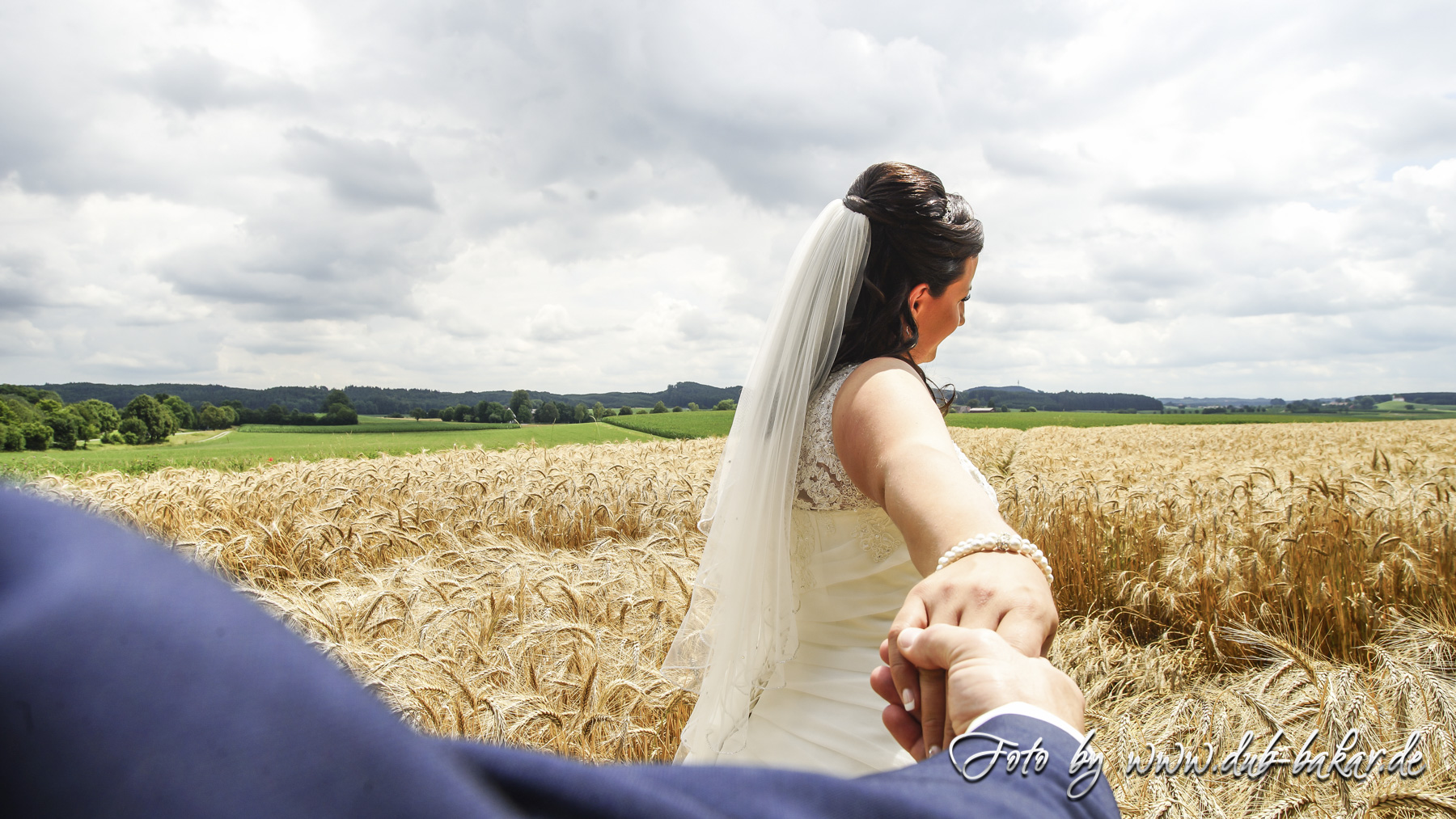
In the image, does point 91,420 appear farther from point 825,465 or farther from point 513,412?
point 825,465

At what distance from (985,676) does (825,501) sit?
3.97ft

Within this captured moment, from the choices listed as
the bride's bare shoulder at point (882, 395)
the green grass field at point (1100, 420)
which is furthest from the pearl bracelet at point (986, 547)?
the green grass field at point (1100, 420)

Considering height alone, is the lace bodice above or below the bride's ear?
below

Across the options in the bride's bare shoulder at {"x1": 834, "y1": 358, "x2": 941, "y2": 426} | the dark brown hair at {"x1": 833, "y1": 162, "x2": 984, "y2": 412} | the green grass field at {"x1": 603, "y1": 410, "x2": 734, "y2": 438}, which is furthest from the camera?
the green grass field at {"x1": 603, "y1": 410, "x2": 734, "y2": 438}

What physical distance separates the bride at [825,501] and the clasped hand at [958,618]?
0.56 m

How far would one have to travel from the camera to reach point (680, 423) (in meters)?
33.4

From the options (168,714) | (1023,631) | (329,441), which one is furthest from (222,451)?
(168,714)

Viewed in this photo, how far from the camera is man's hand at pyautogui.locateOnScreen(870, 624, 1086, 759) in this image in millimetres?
829

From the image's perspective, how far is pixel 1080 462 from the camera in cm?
1046

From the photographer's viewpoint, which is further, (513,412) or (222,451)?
(513,412)

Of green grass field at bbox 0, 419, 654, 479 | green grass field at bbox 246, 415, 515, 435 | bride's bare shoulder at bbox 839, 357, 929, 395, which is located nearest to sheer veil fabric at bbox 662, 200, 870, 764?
bride's bare shoulder at bbox 839, 357, 929, 395

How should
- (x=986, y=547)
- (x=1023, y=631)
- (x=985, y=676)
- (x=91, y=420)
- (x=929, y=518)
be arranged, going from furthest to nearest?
1. (x=91, y=420)
2. (x=929, y=518)
3. (x=986, y=547)
4. (x=1023, y=631)
5. (x=985, y=676)

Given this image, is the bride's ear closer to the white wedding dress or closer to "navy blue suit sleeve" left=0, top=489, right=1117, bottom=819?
the white wedding dress

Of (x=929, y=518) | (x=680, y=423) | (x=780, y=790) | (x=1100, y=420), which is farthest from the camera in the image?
(x=1100, y=420)
